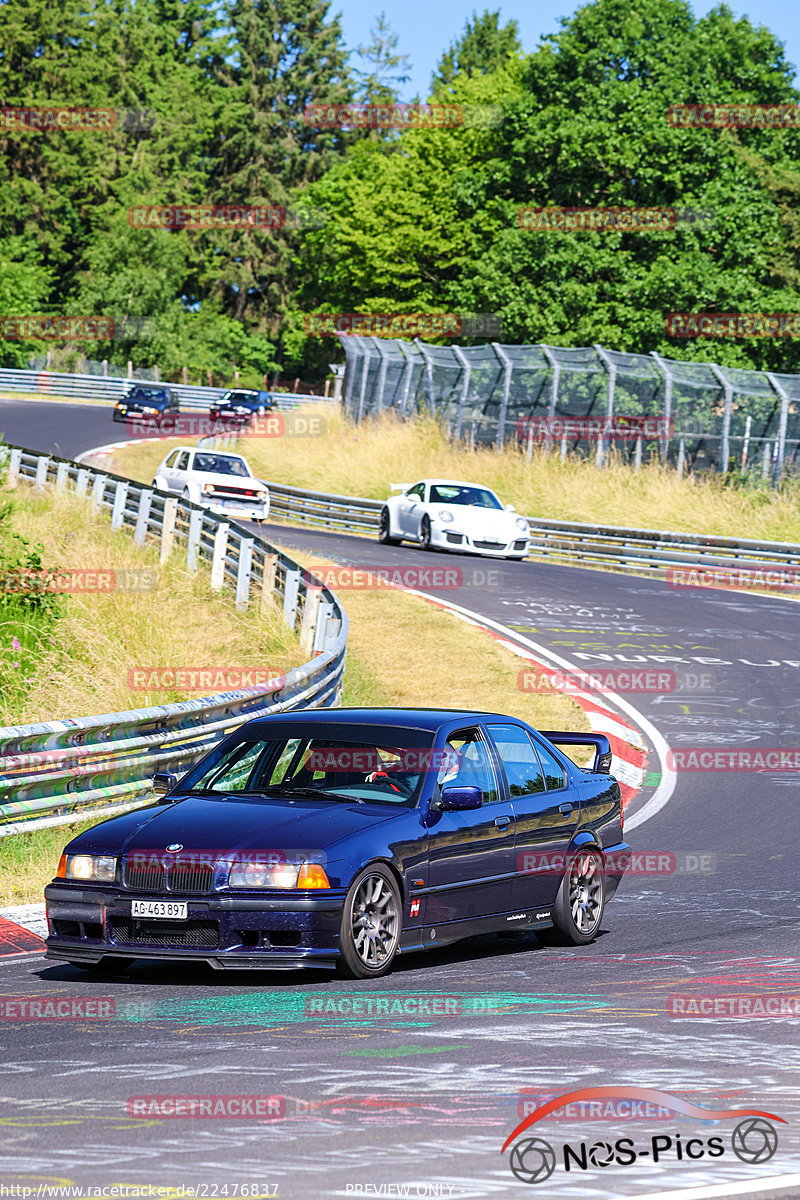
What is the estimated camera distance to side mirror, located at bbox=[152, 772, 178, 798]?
28.8 feet

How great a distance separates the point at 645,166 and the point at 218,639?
3700cm

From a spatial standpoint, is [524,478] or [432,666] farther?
[524,478]

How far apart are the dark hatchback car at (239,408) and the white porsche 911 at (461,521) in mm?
29155

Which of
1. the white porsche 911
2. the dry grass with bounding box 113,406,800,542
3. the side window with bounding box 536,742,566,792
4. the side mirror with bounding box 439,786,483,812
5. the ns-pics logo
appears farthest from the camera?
the dry grass with bounding box 113,406,800,542

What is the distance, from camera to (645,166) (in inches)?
2061

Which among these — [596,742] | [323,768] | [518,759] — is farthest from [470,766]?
[596,742]

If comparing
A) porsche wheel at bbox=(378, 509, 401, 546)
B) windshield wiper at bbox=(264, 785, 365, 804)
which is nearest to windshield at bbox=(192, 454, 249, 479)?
porsche wheel at bbox=(378, 509, 401, 546)

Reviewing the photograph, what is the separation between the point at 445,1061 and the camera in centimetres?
624

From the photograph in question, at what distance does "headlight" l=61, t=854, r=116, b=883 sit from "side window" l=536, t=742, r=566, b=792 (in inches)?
108

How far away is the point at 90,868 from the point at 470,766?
215cm

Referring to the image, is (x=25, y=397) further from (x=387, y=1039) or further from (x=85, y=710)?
(x=387, y=1039)

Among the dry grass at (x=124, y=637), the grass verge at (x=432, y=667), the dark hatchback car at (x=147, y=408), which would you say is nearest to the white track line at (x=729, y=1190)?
the dry grass at (x=124, y=637)

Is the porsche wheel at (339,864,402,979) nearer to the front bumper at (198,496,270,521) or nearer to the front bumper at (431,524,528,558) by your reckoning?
the front bumper at (431,524,528,558)

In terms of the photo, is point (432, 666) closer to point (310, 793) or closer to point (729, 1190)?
point (310, 793)
